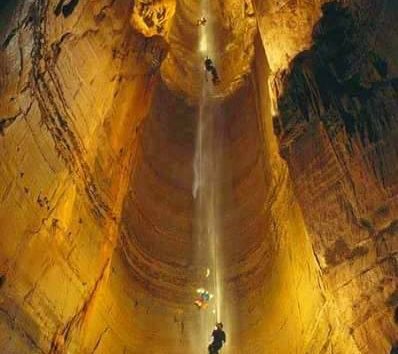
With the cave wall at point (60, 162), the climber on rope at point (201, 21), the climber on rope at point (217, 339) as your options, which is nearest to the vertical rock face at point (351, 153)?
the climber on rope at point (217, 339)

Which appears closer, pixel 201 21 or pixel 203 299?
pixel 203 299

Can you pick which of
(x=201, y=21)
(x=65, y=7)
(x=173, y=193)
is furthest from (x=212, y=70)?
(x=65, y=7)

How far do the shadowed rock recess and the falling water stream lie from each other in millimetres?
251

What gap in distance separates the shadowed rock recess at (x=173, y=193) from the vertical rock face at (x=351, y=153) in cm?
2

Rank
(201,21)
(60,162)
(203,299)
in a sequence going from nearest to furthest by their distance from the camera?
(60,162) → (203,299) → (201,21)

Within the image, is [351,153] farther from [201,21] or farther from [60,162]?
[201,21]

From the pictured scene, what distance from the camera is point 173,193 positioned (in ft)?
46.0

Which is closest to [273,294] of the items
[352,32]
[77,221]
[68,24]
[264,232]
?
[264,232]

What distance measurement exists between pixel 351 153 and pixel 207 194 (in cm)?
681

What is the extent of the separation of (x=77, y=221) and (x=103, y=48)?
3.08 meters

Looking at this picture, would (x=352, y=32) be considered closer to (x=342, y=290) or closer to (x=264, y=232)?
(x=342, y=290)

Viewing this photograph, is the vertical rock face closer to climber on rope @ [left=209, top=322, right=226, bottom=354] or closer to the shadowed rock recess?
the shadowed rock recess

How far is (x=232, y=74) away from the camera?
16.0 m

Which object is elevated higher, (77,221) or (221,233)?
(221,233)
